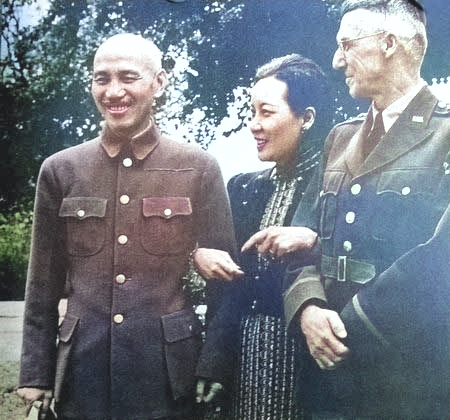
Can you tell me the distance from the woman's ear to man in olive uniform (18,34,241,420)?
456 mm

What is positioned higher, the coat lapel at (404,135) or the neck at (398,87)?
the neck at (398,87)

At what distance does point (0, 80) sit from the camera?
3559 mm

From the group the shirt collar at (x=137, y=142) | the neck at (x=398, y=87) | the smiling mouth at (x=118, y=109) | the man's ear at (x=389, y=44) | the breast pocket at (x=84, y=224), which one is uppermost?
the man's ear at (x=389, y=44)

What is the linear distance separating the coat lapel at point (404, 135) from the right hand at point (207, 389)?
1106 millimetres

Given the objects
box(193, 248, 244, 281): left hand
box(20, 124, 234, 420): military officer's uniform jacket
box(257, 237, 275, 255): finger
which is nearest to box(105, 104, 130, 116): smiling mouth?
box(20, 124, 234, 420): military officer's uniform jacket

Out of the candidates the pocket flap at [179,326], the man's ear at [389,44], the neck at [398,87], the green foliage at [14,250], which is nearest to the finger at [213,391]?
the pocket flap at [179,326]

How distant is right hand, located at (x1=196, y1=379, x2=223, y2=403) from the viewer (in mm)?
3174

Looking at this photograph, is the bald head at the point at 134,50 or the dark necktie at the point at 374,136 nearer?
the dark necktie at the point at 374,136

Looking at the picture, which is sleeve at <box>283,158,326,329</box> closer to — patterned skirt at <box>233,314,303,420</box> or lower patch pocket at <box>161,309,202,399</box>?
patterned skirt at <box>233,314,303,420</box>

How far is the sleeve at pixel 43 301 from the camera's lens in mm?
3248

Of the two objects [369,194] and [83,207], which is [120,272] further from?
[369,194]

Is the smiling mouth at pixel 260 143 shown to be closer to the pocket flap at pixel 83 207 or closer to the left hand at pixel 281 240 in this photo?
the left hand at pixel 281 240

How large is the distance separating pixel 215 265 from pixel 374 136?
0.90 metres

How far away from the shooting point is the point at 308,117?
10.7 ft
